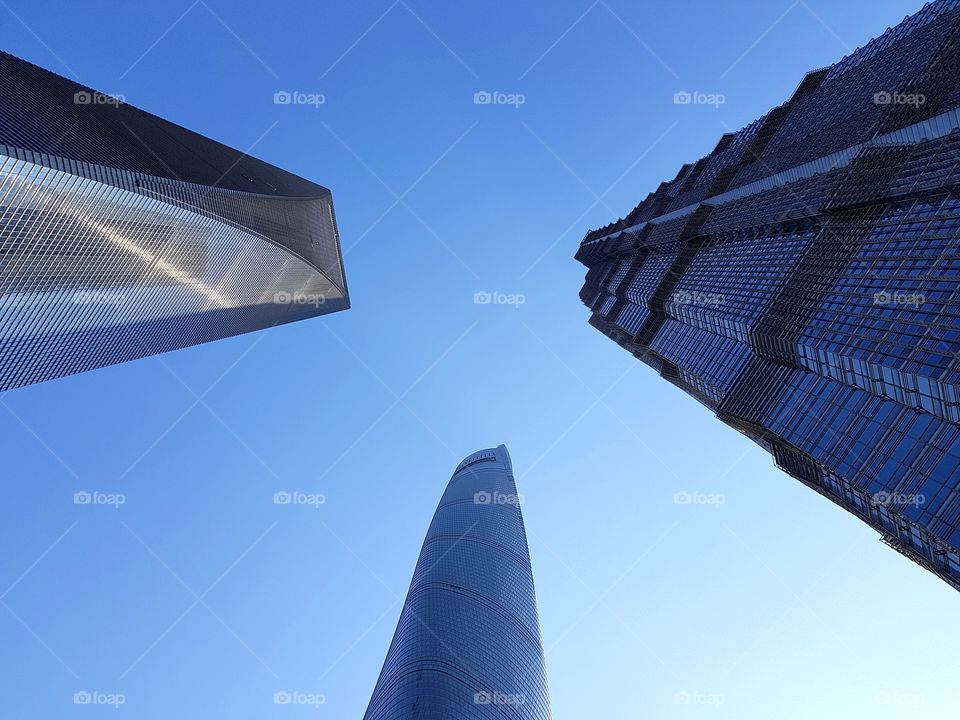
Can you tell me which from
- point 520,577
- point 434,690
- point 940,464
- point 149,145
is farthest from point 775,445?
point 149,145

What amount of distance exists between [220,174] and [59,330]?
44678 millimetres

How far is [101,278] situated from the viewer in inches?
3479

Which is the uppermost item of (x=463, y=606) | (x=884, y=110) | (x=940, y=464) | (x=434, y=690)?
(x=884, y=110)

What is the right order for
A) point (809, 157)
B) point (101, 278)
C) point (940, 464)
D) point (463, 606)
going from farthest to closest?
1. point (463, 606)
2. point (101, 278)
3. point (809, 157)
4. point (940, 464)

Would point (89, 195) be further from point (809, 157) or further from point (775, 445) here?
point (809, 157)
